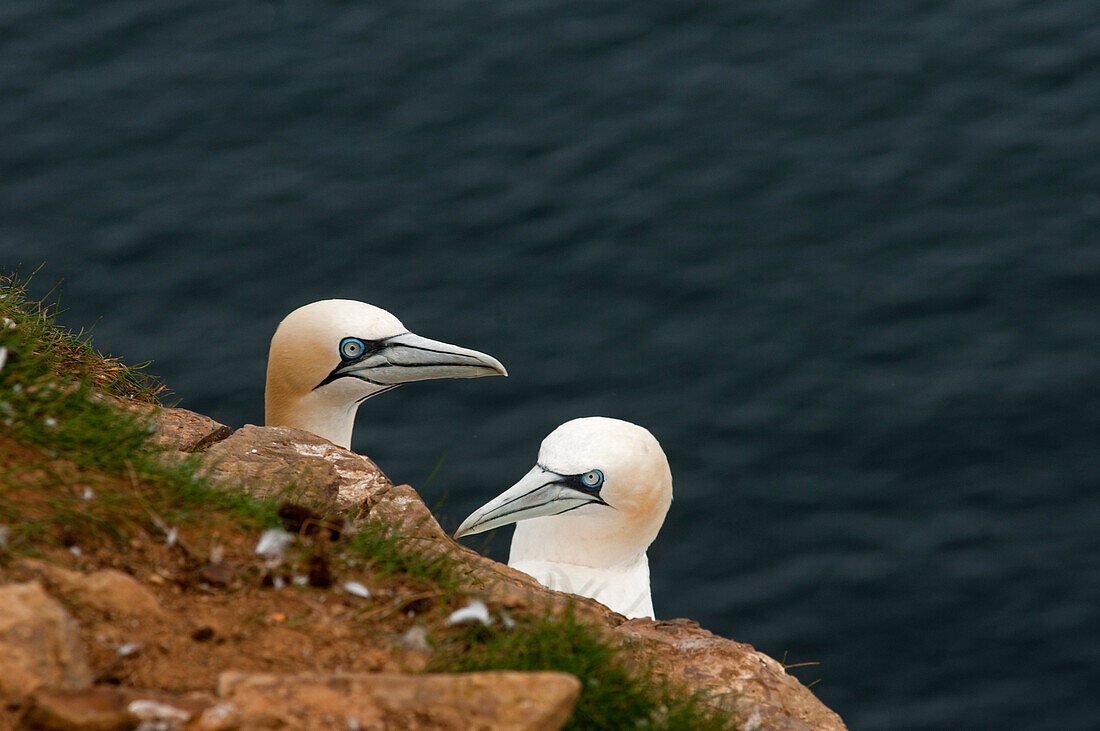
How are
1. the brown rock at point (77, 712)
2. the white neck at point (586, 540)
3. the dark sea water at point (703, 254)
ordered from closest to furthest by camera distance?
the brown rock at point (77, 712) → the white neck at point (586, 540) → the dark sea water at point (703, 254)

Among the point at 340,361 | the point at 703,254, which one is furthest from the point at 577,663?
the point at 703,254

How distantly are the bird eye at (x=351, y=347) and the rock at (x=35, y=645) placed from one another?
4.05 metres

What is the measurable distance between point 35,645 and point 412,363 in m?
4.33

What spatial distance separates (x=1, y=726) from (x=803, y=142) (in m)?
10.5

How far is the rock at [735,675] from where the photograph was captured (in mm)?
4691

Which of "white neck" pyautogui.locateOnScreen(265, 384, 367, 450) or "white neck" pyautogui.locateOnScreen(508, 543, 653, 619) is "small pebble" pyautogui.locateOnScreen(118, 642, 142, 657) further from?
"white neck" pyautogui.locateOnScreen(265, 384, 367, 450)

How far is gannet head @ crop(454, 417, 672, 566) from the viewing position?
23.7ft

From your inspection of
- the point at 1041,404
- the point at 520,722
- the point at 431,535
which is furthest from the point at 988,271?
the point at 520,722

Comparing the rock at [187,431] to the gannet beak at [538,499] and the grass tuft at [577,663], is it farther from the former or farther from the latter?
the grass tuft at [577,663]

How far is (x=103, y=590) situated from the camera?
3.32m

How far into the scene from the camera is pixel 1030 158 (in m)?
12.2

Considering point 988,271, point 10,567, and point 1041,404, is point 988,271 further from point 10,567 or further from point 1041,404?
point 10,567

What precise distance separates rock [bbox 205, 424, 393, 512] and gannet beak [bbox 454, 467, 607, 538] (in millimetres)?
1377

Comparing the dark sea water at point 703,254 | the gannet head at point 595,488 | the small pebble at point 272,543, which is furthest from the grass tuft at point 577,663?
the dark sea water at point 703,254
